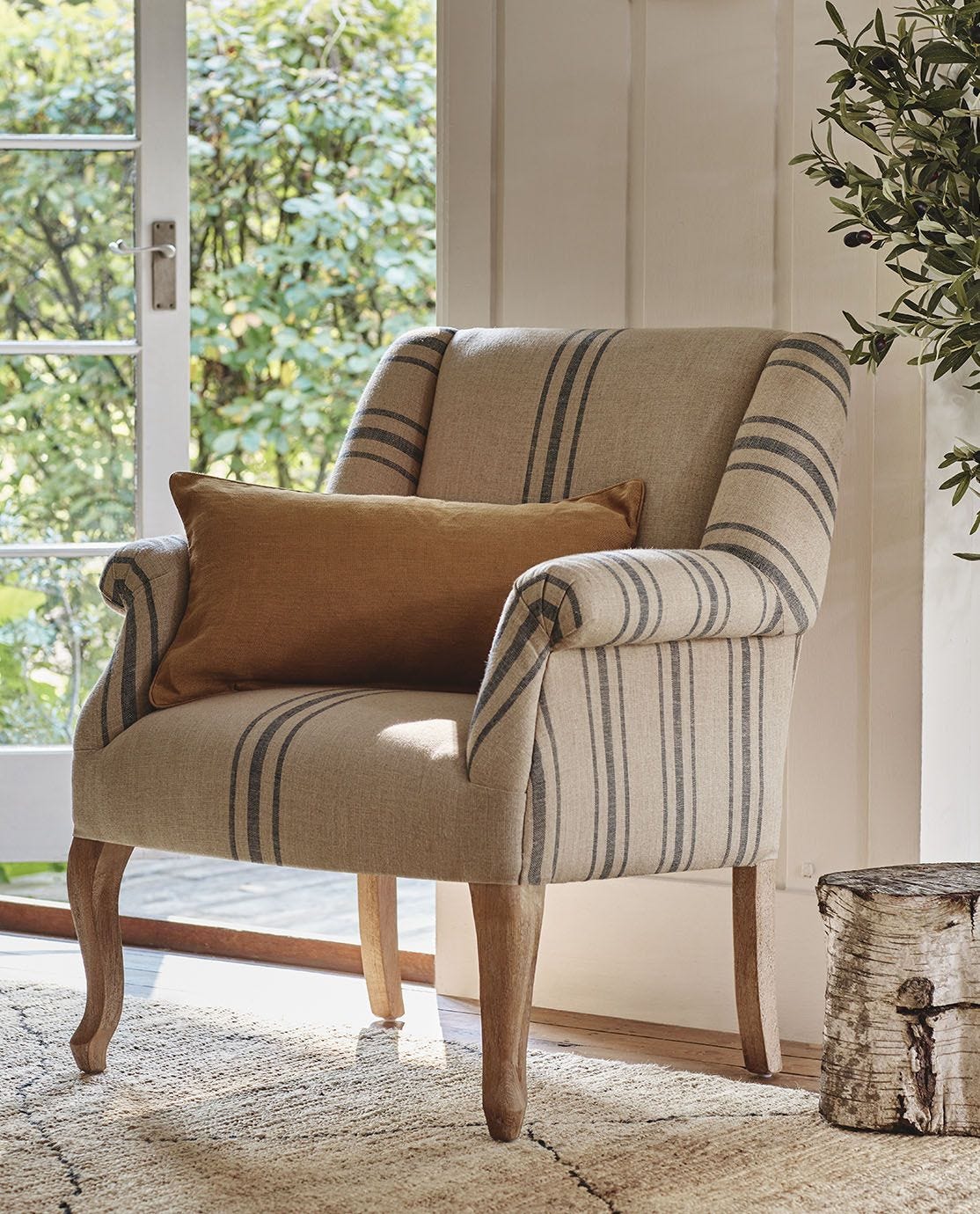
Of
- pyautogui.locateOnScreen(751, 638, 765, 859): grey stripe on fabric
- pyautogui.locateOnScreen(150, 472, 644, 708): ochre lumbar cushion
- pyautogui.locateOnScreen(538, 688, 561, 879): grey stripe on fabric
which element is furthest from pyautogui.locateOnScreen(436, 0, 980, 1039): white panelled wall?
pyautogui.locateOnScreen(538, 688, 561, 879): grey stripe on fabric

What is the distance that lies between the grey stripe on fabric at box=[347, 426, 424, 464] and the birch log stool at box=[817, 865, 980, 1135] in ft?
2.84

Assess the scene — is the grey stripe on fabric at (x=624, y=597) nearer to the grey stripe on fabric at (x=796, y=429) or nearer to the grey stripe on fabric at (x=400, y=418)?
the grey stripe on fabric at (x=796, y=429)

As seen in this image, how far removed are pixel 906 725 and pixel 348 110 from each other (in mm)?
3621

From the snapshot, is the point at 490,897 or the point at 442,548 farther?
the point at 442,548

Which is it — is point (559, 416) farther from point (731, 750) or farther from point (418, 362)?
point (731, 750)

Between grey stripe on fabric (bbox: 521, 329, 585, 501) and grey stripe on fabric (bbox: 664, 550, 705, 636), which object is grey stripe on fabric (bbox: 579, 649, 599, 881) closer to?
grey stripe on fabric (bbox: 664, 550, 705, 636)

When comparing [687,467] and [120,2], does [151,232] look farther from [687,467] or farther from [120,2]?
[687,467]

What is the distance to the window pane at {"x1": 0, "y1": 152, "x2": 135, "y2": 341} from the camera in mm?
2914

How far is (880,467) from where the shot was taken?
2148 millimetres

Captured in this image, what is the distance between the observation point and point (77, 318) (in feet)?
9.63

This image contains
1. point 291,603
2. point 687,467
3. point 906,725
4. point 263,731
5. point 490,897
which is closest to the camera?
point 490,897

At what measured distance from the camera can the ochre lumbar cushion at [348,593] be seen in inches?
72.6

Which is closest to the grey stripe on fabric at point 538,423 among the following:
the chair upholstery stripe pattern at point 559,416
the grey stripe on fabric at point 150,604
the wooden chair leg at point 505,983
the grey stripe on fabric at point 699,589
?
the chair upholstery stripe pattern at point 559,416

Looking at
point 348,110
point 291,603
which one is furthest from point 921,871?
point 348,110
